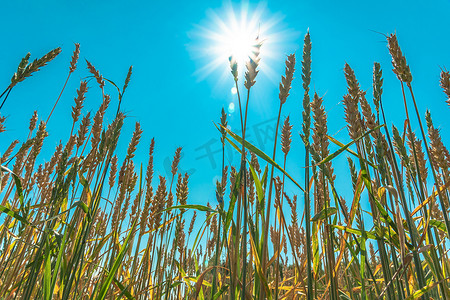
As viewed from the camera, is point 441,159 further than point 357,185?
Yes

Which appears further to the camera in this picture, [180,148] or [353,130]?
[180,148]

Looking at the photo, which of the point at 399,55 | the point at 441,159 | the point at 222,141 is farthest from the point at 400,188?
the point at 222,141

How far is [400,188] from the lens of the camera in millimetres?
1081

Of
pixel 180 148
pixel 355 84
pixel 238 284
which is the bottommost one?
pixel 238 284

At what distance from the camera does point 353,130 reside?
3.95 ft

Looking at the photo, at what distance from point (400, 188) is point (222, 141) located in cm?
78

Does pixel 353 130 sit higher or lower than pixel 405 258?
higher

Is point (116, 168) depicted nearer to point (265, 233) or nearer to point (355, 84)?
point (265, 233)

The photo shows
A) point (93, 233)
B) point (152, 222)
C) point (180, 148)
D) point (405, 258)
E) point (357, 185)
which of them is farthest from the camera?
point (93, 233)

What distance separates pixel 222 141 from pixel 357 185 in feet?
2.10

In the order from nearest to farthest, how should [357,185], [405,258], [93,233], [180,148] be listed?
[405,258]
[357,185]
[180,148]
[93,233]

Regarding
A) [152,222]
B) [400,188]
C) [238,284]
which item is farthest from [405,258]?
[152,222]

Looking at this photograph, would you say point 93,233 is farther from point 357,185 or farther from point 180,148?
point 357,185

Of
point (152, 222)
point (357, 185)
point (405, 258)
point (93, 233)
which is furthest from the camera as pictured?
point (93, 233)
